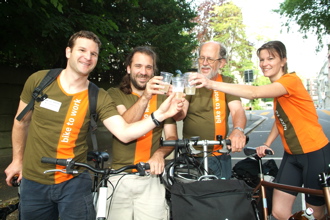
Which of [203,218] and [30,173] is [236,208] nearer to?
[203,218]

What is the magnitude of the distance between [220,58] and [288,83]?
0.76m

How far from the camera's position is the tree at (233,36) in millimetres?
31844

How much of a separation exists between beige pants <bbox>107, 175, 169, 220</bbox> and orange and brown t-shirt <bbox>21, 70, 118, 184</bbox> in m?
0.43

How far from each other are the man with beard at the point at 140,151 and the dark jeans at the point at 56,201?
26 cm

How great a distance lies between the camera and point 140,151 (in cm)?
262

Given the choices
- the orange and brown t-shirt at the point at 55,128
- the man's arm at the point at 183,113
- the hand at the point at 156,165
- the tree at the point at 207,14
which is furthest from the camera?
the tree at the point at 207,14

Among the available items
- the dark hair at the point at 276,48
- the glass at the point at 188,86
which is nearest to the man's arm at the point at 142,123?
the glass at the point at 188,86

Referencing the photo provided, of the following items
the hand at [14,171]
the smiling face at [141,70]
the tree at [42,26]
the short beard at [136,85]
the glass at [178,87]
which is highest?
the tree at [42,26]

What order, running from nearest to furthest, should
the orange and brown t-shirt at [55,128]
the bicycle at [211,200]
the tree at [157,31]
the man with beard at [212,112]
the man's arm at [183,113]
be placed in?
the bicycle at [211,200] < the orange and brown t-shirt at [55,128] < the man's arm at [183,113] < the man with beard at [212,112] < the tree at [157,31]

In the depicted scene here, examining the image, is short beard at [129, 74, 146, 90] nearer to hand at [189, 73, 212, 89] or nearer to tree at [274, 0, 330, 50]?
→ hand at [189, 73, 212, 89]

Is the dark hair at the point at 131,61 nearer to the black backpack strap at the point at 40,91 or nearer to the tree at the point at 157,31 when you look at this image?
the black backpack strap at the point at 40,91

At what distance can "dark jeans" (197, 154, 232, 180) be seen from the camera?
117 inches

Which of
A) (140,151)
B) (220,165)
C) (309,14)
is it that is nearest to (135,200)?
(140,151)

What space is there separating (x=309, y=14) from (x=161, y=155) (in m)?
15.4
